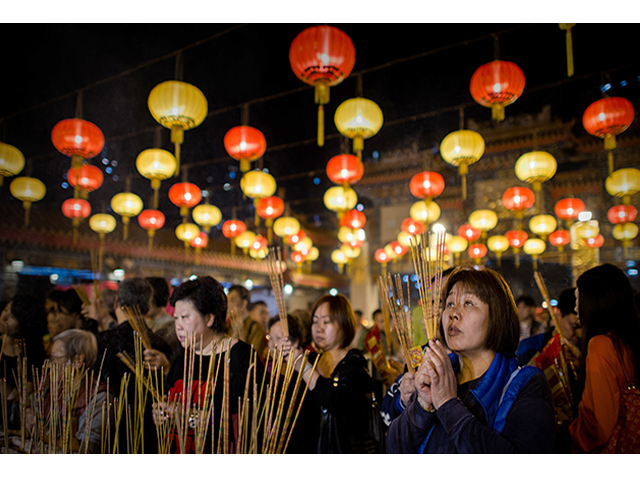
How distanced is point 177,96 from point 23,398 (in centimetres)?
160

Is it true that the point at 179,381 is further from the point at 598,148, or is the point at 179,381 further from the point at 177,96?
the point at 598,148

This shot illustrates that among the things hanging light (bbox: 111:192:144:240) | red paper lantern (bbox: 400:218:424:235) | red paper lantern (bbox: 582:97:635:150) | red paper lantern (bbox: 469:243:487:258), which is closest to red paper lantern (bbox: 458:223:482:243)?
red paper lantern (bbox: 469:243:487:258)

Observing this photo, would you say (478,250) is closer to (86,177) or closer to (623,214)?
(623,214)

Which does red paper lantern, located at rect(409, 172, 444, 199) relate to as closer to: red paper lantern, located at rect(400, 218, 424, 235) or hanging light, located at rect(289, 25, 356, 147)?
red paper lantern, located at rect(400, 218, 424, 235)

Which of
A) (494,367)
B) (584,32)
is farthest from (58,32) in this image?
(584,32)

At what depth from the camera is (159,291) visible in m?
2.05

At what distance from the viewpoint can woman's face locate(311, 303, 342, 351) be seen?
5.42 feet

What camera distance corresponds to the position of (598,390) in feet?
3.59

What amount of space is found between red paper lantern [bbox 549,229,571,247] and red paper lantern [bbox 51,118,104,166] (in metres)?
3.98

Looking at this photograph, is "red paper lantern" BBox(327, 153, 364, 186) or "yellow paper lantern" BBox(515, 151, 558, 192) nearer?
"yellow paper lantern" BBox(515, 151, 558, 192)

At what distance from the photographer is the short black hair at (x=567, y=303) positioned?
5.81 ft

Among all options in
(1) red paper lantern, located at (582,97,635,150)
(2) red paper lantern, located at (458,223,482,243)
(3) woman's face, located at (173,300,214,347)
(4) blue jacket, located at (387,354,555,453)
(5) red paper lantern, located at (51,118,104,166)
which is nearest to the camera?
(4) blue jacket, located at (387,354,555,453)

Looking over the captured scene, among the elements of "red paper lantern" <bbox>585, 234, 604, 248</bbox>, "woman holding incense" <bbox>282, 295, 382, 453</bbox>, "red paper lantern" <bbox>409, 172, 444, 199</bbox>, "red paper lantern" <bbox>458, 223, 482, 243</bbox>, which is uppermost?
"red paper lantern" <bbox>409, 172, 444, 199</bbox>
